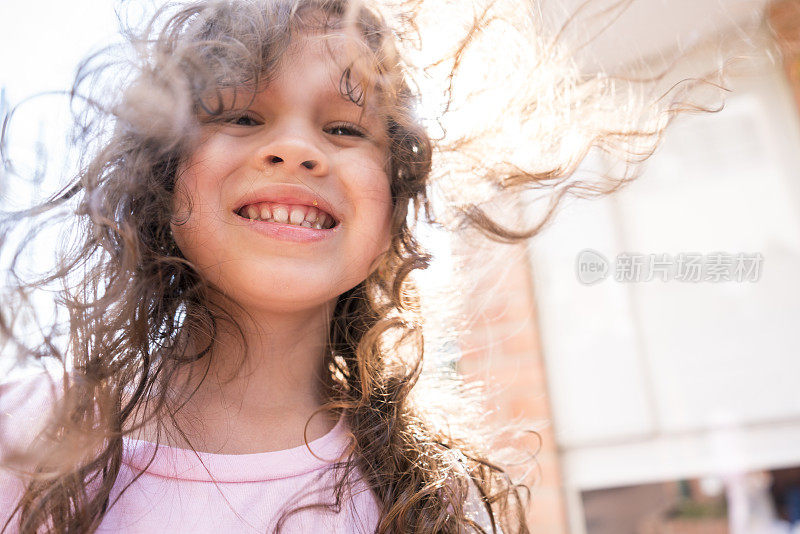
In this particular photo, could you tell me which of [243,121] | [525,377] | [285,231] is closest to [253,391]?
[285,231]

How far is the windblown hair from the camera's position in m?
0.80

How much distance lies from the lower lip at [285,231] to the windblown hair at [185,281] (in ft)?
0.38

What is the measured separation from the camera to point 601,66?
1.12 meters

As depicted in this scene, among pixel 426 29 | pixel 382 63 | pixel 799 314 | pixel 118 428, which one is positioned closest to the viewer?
pixel 118 428

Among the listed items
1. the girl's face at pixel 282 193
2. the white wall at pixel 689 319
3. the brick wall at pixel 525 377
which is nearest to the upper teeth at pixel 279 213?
the girl's face at pixel 282 193

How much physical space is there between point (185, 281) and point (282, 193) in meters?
0.22

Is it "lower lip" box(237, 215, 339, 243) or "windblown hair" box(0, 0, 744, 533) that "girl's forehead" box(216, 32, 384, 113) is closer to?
"windblown hair" box(0, 0, 744, 533)

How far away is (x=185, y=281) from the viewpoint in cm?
94

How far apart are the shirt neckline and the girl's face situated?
→ 20 cm

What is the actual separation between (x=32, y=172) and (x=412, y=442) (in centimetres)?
63

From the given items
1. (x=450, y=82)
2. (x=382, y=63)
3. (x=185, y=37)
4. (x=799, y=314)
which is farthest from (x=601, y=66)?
(x=799, y=314)

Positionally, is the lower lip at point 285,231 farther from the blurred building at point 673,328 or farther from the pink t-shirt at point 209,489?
the blurred building at point 673,328

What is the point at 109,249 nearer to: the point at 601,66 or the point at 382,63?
the point at 382,63

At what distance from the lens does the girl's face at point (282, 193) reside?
2.72ft
